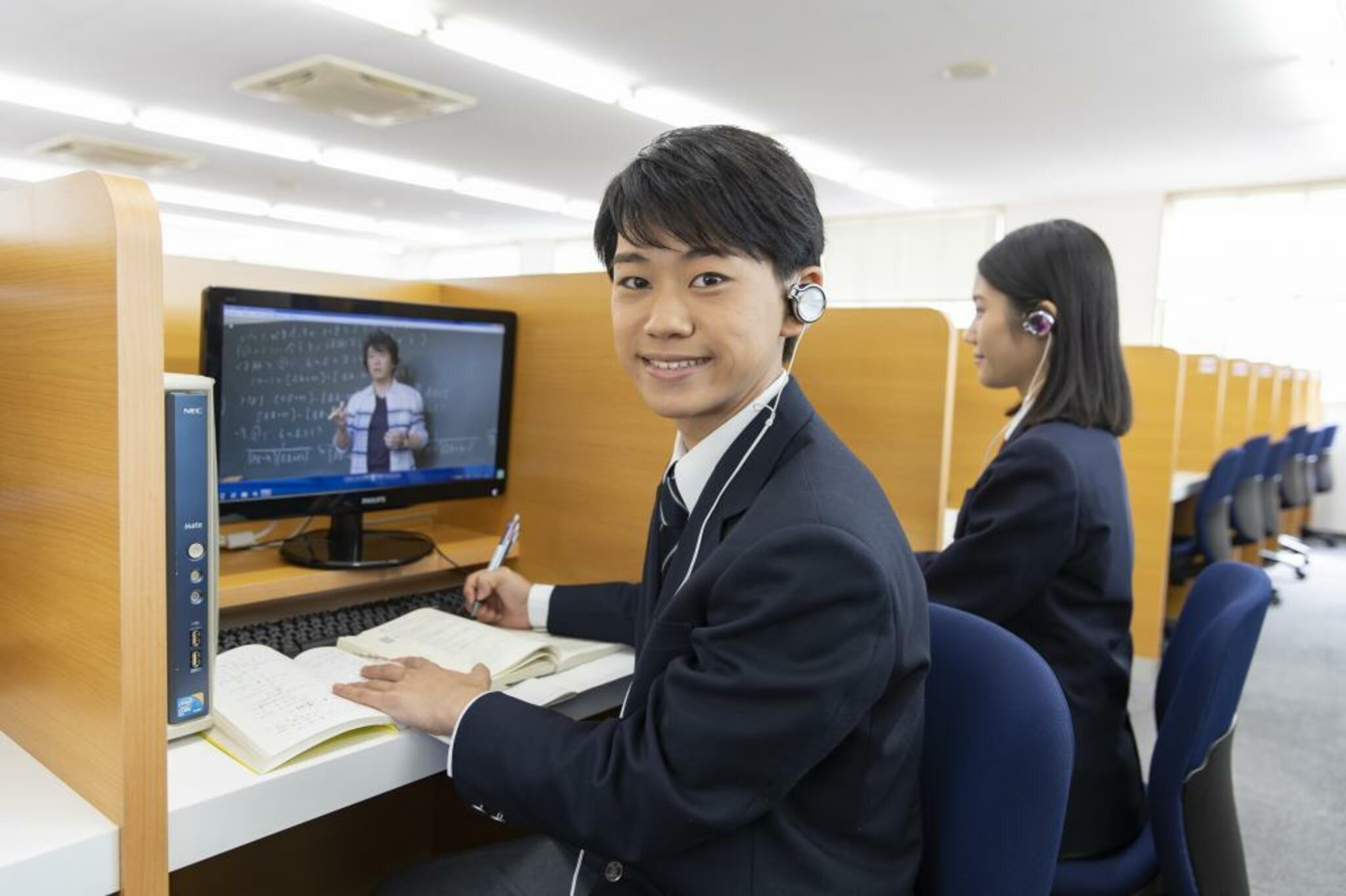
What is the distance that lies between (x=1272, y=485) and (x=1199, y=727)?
446 cm

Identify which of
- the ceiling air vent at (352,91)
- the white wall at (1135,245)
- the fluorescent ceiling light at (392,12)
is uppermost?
the fluorescent ceiling light at (392,12)

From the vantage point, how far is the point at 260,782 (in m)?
0.83

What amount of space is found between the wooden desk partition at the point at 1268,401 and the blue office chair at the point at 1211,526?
1.84 metres

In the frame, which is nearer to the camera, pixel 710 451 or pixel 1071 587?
pixel 710 451

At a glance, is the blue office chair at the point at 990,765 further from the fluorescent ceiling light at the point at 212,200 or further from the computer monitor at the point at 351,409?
the fluorescent ceiling light at the point at 212,200

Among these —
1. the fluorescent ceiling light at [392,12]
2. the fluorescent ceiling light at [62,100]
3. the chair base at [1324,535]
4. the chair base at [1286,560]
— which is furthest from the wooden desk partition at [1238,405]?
the fluorescent ceiling light at [62,100]

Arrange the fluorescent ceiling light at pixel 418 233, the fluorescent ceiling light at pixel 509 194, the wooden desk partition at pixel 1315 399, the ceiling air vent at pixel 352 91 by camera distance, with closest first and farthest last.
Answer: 1. the ceiling air vent at pixel 352 91
2. the wooden desk partition at pixel 1315 399
3. the fluorescent ceiling light at pixel 509 194
4. the fluorescent ceiling light at pixel 418 233

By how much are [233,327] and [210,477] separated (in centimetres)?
53

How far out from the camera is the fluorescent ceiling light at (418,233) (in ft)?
38.8

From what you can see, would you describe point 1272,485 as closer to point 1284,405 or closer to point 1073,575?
point 1284,405

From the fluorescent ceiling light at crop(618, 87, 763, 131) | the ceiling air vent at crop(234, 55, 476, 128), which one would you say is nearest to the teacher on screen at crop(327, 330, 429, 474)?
the ceiling air vent at crop(234, 55, 476, 128)

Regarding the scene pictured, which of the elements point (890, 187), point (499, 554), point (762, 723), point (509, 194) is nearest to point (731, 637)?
point (762, 723)

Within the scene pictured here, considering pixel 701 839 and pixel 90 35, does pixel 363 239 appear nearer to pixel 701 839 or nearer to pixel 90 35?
pixel 90 35

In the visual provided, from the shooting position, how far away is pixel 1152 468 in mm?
3666
